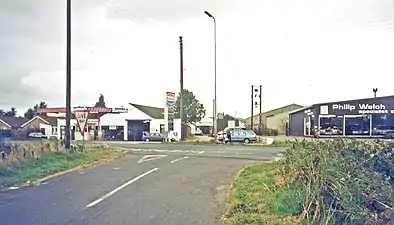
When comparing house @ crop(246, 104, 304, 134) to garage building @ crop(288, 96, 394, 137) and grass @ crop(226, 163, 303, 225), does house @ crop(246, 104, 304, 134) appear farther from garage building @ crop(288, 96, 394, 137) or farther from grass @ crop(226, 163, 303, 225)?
grass @ crop(226, 163, 303, 225)

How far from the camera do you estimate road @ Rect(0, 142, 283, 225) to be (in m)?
9.03

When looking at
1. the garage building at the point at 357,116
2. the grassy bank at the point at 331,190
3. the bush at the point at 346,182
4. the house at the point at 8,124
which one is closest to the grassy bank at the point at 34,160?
the house at the point at 8,124

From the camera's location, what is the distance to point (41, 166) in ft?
59.0

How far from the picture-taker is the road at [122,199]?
9.03 m

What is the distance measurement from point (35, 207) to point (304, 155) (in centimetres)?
526

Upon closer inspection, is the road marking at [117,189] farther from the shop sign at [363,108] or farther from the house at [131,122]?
the house at [131,122]

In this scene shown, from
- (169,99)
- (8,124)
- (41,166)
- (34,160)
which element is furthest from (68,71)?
(8,124)

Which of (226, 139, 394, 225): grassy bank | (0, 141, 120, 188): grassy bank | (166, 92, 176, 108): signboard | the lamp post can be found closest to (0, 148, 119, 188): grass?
(0, 141, 120, 188): grassy bank

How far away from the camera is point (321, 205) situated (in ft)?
25.6

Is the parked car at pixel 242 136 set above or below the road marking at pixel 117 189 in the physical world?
above

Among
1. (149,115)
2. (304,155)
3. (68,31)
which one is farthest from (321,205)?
(149,115)

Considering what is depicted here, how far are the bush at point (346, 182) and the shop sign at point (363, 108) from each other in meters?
48.2

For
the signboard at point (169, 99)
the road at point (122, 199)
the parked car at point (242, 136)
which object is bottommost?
the road at point (122, 199)

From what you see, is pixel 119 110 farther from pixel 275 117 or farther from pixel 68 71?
pixel 275 117
